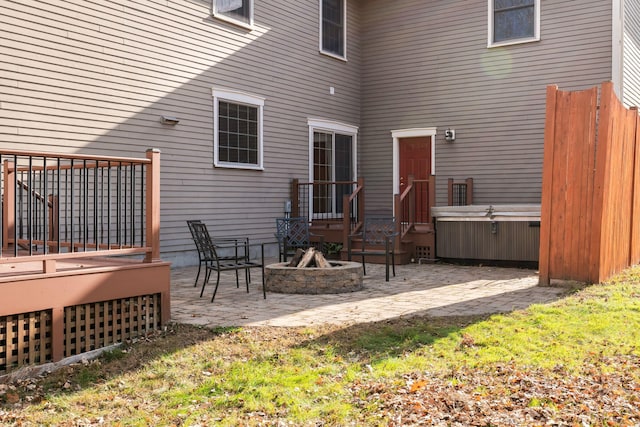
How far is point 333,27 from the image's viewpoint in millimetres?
13344

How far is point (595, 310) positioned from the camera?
225 inches

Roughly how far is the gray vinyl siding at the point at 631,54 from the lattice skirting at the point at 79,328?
9.83 meters

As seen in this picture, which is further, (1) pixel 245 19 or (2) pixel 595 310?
(1) pixel 245 19

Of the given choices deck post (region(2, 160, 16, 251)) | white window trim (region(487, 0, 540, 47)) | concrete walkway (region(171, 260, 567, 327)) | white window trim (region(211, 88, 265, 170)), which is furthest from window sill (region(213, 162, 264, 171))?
white window trim (region(487, 0, 540, 47))

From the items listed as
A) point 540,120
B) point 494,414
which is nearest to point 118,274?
point 494,414

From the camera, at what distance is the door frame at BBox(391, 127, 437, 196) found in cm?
1311

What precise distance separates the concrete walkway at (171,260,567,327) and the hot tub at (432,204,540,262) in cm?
85

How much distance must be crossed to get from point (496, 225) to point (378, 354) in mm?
6012

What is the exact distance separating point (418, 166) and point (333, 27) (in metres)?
3.62

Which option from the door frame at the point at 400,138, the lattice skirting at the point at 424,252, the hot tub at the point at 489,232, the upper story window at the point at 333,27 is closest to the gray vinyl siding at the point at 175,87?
the upper story window at the point at 333,27

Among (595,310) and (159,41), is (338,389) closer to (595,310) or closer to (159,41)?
(595,310)

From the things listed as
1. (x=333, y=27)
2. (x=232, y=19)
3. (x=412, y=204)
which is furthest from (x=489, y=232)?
(x=333, y=27)

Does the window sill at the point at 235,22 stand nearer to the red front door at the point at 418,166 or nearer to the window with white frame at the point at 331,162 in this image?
the window with white frame at the point at 331,162

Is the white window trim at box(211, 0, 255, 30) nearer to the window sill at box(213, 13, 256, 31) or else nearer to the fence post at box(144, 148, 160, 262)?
the window sill at box(213, 13, 256, 31)
